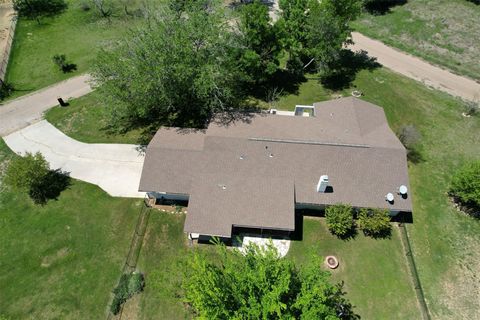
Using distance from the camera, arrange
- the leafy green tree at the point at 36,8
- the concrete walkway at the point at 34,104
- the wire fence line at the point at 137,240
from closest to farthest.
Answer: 1. the wire fence line at the point at 137,240
2. the concrete walkway at the point at 34,104
3. the leafy green tree at the point at 36,8

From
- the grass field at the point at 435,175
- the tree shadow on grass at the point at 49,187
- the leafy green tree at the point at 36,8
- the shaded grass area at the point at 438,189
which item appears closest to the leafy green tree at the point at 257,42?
the grass field at the point at 435,175

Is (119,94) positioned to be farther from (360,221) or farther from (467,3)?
(467,3)

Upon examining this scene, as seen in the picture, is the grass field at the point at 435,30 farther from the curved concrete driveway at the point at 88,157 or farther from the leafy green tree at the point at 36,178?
Result: the leafy green tree at the point at 36,178

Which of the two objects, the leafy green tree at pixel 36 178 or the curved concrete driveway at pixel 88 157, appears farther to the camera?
the curved concrete driveway at pixel 88 157

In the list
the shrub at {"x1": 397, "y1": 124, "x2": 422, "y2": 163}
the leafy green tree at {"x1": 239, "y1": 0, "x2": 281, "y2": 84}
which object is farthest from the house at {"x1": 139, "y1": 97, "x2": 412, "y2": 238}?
the leafy green tree at {"x1": 239, "y1": 0, "x2": 281, "y2": 84}

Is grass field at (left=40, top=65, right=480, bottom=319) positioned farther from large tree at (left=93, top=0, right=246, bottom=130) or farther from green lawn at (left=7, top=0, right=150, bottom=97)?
green lawn at (left=7, top=0, right=150, bottom=97)

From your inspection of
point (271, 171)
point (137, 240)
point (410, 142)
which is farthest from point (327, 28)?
point (137, 240)

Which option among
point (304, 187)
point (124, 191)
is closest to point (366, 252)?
point (304, 187)

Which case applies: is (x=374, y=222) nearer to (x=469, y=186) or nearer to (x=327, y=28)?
(x=469, y=186)
